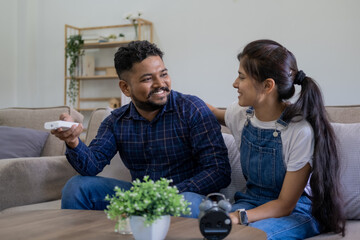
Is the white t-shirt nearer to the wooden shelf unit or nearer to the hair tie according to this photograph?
the hair tie

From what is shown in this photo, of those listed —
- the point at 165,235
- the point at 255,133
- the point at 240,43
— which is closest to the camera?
the point at 165,235

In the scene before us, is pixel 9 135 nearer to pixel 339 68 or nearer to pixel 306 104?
pixel 306 104

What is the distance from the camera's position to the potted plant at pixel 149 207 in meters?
0.95

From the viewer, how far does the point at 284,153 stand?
1.49m

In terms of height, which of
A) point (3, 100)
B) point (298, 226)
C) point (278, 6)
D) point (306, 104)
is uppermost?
point (278, 6)

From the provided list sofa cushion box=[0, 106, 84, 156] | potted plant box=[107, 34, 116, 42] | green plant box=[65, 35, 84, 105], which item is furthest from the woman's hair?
green plant box=[65, 35, 84, 105]

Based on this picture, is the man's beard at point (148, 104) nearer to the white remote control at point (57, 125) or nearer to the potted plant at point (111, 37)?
the white remote control at point (57, 125)

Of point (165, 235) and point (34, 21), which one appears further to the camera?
point (34, 21)

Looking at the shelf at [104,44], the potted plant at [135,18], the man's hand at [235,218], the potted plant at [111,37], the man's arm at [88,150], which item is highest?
the potted plant at [135,18]

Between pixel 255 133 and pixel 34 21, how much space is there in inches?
199

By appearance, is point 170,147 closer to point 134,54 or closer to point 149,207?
point 134,54

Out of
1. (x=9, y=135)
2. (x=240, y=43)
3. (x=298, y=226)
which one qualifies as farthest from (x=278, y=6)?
(x=298, y=226)

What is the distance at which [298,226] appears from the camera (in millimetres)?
1412

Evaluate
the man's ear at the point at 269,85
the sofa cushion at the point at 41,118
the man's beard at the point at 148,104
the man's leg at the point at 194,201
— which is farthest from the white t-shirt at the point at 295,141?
the sofa cushion at the point at 41,118
